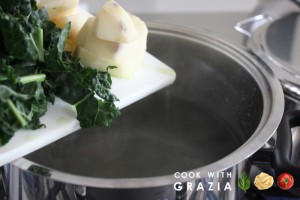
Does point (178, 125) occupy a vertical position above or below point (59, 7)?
below

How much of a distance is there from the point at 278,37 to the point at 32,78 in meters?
0.74

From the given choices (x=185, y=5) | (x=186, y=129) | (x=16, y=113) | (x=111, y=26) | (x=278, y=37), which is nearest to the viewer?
(x=16, y=113)

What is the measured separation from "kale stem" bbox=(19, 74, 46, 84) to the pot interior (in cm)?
18

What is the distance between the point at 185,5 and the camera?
1749 mm

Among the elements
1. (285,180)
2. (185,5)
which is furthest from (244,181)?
(185,5)

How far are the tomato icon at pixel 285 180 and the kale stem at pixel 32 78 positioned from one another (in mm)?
408

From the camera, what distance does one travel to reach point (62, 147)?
98cm

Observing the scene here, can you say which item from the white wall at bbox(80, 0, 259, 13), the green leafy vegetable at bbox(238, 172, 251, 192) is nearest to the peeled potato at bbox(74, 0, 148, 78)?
the green leafy vegetable at bbox(238, 172, 251, 192)

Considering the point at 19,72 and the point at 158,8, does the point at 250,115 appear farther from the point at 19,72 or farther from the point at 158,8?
the point at 158,8

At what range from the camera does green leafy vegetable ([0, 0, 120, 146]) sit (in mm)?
782

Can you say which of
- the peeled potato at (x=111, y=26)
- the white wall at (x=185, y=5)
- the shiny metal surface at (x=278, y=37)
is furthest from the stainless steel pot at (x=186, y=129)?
the white wall at (x=185, y=5)

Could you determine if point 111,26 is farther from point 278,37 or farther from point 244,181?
point 278,37

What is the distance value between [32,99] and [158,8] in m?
0.99

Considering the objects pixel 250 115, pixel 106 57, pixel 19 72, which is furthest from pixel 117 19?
pixel 250 115
